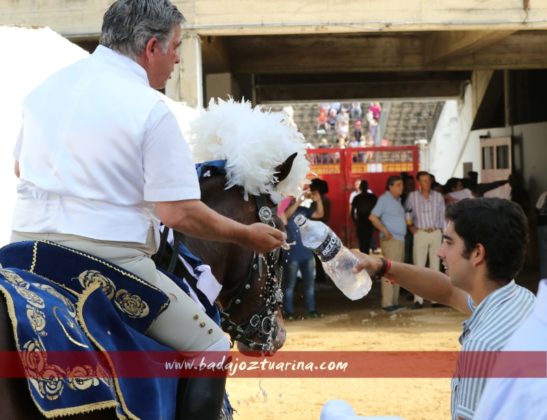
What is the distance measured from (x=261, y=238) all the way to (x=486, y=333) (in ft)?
3.22

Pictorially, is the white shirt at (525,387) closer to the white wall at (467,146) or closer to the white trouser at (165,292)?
the white trouser at (165,292)

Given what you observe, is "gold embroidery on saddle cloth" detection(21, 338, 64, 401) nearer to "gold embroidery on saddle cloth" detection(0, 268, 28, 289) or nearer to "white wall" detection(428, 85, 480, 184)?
"gold embroidery on saddle cloth" detection(0, 268, 28, 289)

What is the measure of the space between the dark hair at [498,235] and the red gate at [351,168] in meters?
16.2

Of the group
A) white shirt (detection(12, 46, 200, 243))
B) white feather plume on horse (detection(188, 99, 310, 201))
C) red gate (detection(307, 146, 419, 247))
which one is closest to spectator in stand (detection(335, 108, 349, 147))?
red gate (detection(307, 146, 419, 247))

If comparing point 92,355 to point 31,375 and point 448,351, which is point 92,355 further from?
point 448,351

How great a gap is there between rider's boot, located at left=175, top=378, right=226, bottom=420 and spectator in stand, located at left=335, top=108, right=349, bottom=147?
2879cm

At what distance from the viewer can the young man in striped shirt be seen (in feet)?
8.75

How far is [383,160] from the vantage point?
19312 mm

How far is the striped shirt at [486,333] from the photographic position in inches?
102

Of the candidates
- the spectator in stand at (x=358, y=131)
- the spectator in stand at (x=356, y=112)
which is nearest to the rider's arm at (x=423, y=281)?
the spectator in stand at (x=358, y=131)

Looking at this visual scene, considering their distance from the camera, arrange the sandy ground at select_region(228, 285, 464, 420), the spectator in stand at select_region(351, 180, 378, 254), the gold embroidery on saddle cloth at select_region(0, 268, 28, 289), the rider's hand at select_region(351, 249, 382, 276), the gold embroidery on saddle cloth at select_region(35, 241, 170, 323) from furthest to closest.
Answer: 1. the spectator in stand at select_region(351, 180, 378, 254)
2. the sandy ground at select_region(228, 285, 464, 420)
3. the rider's hand at select_region(351, 249, 382, 276)
4. the gold embroidery on saddle cloth at select_region(35, 241, 170, 323)
5. the gold embroidery on saddle cloth at select_region(0, 268, 28, 289)

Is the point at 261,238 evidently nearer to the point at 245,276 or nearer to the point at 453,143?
the point at 245,276

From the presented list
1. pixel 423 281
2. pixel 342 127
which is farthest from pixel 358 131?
pixel 423 281

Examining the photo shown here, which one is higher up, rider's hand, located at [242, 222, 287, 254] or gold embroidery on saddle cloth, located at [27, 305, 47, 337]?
rider's hand, located at [242, 222, 287, 254]
